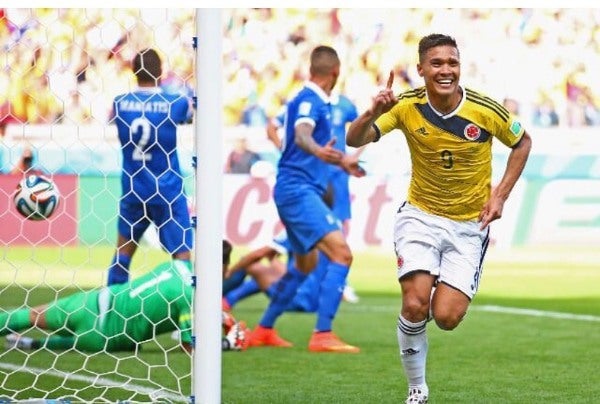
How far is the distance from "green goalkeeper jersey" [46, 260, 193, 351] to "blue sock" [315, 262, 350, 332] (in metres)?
1.11

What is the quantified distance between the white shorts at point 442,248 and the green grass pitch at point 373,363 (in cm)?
62

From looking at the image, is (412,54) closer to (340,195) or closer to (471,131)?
(340,195)

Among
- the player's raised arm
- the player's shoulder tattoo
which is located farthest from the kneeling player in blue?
the player's raised arm

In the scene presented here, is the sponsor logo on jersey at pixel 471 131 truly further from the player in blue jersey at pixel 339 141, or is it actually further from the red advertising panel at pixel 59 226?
the red advertising panel at pixel 59 226

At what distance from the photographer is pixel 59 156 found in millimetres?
16109

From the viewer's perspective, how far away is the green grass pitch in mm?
5965

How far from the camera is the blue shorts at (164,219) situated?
803cm

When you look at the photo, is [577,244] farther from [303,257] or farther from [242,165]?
[303,257]

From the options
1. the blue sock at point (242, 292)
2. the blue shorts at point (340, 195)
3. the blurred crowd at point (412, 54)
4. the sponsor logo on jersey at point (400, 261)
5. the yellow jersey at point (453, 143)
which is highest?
the blurred crowd at point (412, 54)

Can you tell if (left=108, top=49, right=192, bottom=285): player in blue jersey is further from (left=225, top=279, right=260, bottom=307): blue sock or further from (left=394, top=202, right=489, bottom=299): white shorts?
(left=394, top=202, right=489, bottom=299): white shorts

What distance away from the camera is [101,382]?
247 inches

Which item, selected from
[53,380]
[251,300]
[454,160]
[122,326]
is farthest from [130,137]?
[251,300]

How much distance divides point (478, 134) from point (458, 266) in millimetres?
595

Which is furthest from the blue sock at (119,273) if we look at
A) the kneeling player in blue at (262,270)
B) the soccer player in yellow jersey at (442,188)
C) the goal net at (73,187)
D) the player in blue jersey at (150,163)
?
the soccer player in yellow jersey at (442,188)
